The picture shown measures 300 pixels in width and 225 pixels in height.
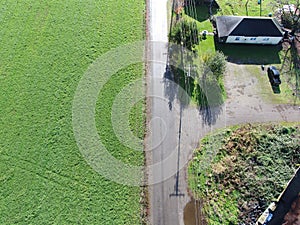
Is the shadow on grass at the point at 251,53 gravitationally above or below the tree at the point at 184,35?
below

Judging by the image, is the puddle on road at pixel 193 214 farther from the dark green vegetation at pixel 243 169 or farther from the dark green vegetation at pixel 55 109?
the dark green vegetation at pixel 55 109

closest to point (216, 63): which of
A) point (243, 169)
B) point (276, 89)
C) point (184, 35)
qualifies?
point (184, 35)

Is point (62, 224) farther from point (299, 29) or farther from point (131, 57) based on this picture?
point (299, 29)

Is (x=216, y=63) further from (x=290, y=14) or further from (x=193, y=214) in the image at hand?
(x=290, y=14)

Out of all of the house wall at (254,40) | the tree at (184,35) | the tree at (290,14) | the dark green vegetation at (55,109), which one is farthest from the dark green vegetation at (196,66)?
the tree at (290,14)

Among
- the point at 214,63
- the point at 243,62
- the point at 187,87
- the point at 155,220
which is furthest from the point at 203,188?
the point at 243,62

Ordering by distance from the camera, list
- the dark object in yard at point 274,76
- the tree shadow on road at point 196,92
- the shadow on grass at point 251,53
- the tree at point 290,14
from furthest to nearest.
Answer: the tree at point 290,14, the shadow on grass at point 251,53, the dark object in yard at point 274,76, the tree shadow on road at point 196,92

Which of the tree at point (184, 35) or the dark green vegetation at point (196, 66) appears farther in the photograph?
the tree at point (184, 35)

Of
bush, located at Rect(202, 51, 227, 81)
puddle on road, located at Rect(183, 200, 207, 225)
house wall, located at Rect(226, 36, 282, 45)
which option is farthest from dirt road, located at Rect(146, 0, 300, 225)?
house wall, located at Rect(226, 36, 282, 45)
